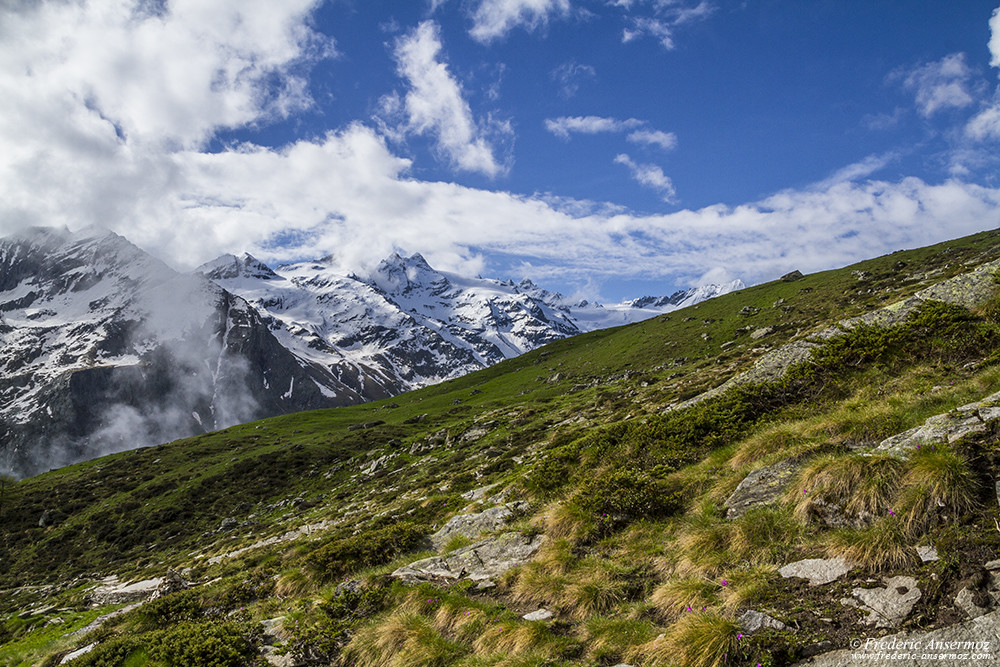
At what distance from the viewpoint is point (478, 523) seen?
16.9m

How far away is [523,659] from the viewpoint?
7.84 meters

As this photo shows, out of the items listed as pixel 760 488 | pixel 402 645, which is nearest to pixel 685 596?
pixel 760 488

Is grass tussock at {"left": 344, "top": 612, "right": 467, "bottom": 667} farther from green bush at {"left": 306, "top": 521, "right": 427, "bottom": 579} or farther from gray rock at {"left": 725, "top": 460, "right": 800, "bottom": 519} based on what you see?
gray rock at {"left": 725, "top": 460, "right": 800, "bottom": 519}

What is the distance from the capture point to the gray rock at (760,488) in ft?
32.9

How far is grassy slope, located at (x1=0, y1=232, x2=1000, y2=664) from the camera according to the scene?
9.39 metres

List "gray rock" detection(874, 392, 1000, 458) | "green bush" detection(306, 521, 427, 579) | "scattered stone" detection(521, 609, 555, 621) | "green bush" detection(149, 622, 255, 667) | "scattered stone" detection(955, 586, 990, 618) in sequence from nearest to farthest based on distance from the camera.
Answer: "scattered stone" detection(955, 586, 990, 618) → "gray rock" detection(874, 392, 1000, 458) → "scattered stone" detection(521, 609, 555, 621) → "green bush" detection(149, 622, 255, 667) → "green bush" detection(306, 521, 427, 579)

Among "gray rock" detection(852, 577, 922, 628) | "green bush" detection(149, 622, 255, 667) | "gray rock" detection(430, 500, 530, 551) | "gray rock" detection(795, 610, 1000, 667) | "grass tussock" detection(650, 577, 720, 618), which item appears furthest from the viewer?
"gray rock" detection(430, 500, 530, 551)

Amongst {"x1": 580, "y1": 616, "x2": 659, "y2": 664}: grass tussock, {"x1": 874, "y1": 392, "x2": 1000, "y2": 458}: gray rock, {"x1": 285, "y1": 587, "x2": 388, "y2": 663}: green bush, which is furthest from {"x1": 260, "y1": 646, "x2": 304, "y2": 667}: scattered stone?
{"x1": 874, "y1": 392, "x2": 1000, "y2": 458}: gray rock

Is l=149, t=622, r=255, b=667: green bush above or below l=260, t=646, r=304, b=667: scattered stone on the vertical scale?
above

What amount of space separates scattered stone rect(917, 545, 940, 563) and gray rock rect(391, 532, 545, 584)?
27.1ft

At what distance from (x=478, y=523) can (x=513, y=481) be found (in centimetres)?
505

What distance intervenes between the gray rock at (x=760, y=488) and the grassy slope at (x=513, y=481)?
552 mm

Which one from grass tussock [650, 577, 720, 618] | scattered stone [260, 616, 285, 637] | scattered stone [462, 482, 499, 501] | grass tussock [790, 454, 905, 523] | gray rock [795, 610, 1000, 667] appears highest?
grass tussock [790, 454, 905, 523]

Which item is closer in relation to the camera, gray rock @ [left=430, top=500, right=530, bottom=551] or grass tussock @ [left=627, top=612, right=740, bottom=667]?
grass tussock @ [left=627, top=612, right=740, bottom=667]
